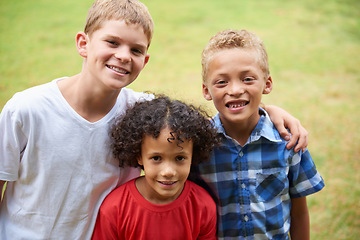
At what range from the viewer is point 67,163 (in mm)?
1752

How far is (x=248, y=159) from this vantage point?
1909mm

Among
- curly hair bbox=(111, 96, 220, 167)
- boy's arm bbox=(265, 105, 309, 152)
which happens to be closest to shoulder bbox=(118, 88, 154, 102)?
curly hair bbox=(111, 96, 220, 167)

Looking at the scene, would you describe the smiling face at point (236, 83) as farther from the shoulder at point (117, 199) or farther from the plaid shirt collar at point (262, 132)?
the shoulder at point (117, 199)

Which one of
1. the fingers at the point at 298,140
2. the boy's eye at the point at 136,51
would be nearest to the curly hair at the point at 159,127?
the boy's eye at the point at 136,51

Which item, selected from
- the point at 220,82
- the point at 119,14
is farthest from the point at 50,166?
the point at 220,82

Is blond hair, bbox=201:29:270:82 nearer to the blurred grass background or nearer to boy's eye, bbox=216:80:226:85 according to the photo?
boy's eye, bbox=216:80:226:85

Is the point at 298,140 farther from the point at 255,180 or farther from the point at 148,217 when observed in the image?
the point at 148,217

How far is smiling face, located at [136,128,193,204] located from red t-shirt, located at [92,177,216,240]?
0.08 meters

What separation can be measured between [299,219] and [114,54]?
131 centimetres

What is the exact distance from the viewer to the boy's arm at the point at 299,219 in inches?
79.7

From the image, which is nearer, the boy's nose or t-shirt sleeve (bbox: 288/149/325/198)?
the boy's nose

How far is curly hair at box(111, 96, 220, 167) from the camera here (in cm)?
176

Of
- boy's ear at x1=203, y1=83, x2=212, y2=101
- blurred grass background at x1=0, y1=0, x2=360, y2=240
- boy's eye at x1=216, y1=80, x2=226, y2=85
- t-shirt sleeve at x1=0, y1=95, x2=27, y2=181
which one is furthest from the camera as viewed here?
blurred grass background at x1=0, y1=0, x2=360, y2=240

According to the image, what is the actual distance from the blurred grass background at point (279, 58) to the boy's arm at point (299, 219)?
1.03 meters
